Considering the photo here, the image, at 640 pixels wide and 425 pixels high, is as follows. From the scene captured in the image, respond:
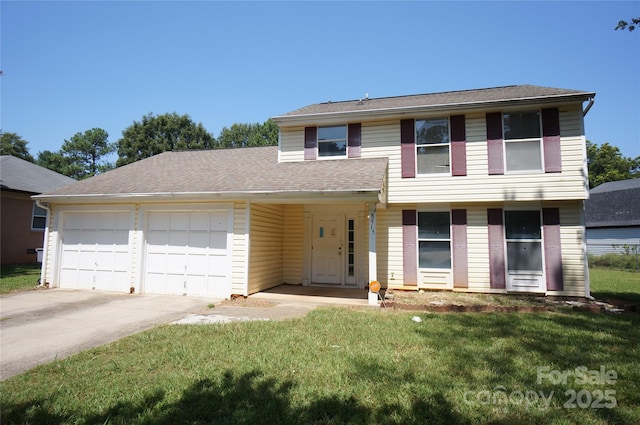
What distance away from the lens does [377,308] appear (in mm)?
7180

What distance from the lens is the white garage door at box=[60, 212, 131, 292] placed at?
30.8ft

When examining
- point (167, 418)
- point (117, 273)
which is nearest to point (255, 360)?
point (167, 418)

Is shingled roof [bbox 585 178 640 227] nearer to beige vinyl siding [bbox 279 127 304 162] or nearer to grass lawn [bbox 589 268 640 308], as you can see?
grass lawn [bbox 589 268 640 308]

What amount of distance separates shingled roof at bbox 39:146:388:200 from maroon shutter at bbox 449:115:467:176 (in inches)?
77.9

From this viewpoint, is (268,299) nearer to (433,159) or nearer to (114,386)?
(114,386)

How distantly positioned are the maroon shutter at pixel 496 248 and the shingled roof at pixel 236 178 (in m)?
3.41

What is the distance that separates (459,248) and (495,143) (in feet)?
10.2

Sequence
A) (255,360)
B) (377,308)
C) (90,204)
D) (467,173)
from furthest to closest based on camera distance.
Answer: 1. (90,204)
2. (467,173)
3. (377,308)
4. (255,360)

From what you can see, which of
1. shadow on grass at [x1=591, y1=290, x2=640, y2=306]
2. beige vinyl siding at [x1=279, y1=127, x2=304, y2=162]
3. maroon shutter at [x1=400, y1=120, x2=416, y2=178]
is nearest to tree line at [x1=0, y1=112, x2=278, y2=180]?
beige vinyl siding at [x1=279, y1=127, x2=304, y2=162]

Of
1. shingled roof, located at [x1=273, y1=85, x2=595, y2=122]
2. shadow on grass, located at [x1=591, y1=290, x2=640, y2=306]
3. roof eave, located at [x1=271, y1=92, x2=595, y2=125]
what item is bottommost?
shadow on grass, located at [x1=591, y1=290, x2=640, y2=306]

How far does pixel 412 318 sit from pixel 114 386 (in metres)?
4.82

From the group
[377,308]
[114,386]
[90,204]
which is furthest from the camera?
[90,204]

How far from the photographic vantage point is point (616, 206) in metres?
21.8

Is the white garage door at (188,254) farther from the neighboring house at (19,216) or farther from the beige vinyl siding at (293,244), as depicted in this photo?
the neighboring house at (19,216)
